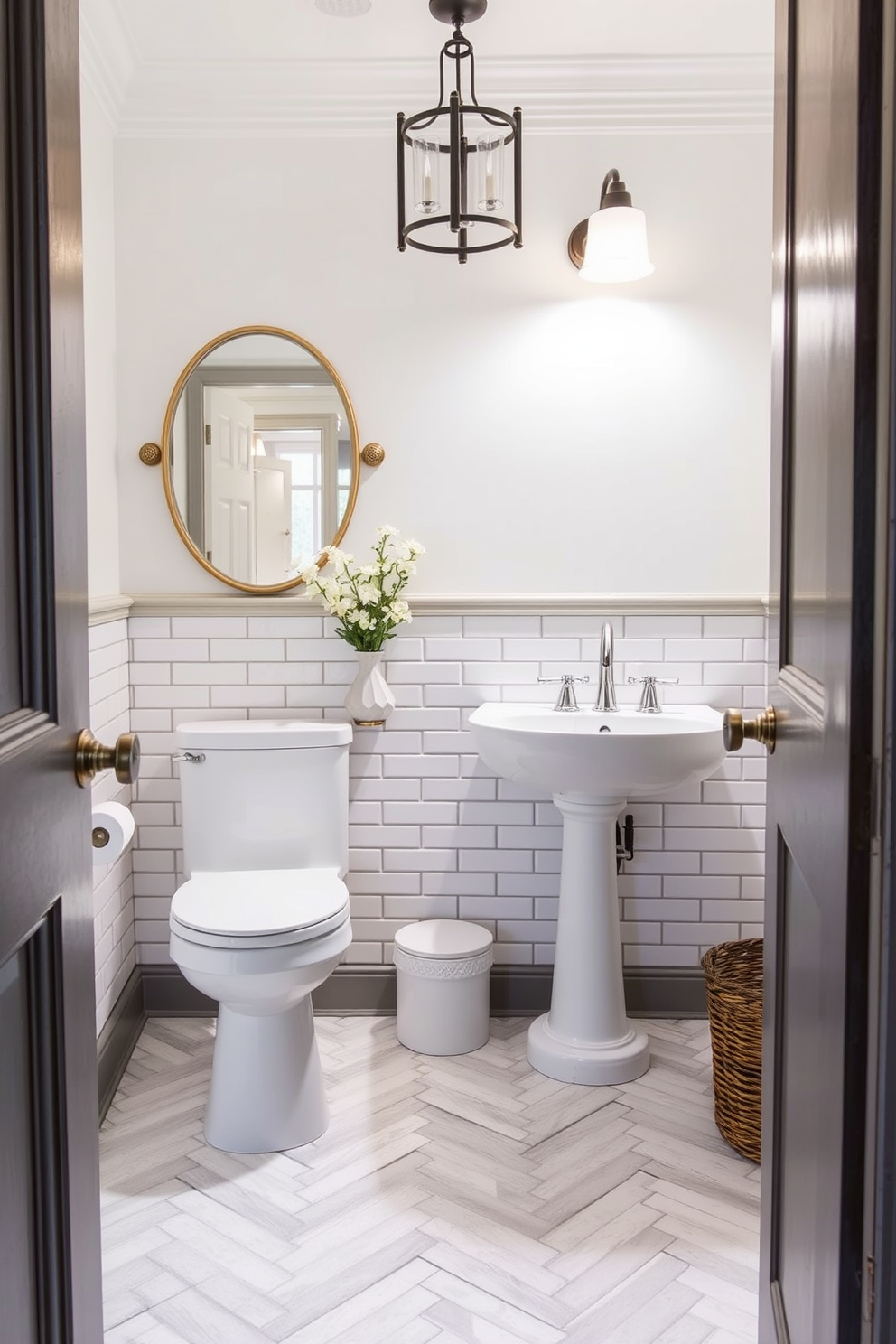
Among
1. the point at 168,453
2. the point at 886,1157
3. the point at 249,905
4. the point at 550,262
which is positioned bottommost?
the point at 249,905

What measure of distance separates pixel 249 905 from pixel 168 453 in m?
1.26

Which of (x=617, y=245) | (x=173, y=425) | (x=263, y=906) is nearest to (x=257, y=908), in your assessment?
(x=263, y=906)

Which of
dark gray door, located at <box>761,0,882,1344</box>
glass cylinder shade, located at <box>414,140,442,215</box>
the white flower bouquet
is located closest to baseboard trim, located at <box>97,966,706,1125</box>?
the white flower bouquet

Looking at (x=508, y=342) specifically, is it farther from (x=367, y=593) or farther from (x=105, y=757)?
(x=105, y=757)

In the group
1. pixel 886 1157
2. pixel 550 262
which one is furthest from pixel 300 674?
pixel 886 1157

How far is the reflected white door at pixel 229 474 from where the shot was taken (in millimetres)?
2986

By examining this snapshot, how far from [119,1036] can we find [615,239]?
2303 millimetres

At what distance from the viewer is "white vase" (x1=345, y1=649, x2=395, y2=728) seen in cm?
293

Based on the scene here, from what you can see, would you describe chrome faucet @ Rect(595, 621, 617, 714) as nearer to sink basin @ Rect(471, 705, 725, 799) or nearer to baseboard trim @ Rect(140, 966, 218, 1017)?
sink basin @ Rect(471, 705, 725, 799)

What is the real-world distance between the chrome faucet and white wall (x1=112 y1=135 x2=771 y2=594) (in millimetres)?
202

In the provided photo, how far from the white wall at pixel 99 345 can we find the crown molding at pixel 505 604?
173 mm

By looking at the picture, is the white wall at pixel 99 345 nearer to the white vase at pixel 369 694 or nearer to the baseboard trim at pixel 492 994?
the white vase at pixel 369 694

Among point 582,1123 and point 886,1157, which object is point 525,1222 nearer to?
point 582,1123

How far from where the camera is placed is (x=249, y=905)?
2.47 m
